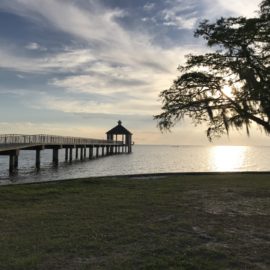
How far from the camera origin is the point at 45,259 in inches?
258

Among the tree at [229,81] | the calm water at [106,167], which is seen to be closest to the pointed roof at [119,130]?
the calm water at [106,167]

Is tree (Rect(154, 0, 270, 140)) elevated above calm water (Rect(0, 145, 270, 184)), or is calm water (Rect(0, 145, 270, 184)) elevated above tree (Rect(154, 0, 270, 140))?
tree (Rect(154, 0, 270, 140))

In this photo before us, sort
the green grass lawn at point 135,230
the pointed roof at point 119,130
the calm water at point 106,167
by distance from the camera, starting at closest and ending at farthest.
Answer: the green grass lawn at point 135,230 < the calm water at point 106,167 < the pointed roof at point 119,130

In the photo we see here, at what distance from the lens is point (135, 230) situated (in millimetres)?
8430

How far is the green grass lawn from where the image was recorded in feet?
21.3

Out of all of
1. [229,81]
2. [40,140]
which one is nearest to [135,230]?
[229,81]

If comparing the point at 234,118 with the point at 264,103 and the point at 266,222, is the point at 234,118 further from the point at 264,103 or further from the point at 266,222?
the point at 266,222

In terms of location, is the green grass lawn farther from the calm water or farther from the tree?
the calm water

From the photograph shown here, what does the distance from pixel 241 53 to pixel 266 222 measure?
6960mm

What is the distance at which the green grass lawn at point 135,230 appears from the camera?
6488 mm

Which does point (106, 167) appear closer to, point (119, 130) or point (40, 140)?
point (40, 140)

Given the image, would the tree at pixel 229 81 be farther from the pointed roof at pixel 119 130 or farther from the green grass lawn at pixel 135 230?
the pointed roof at pixel 119 130

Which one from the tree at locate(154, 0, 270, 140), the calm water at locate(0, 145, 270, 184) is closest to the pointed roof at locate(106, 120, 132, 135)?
the calm water at locate(0, 145, 270, 184)

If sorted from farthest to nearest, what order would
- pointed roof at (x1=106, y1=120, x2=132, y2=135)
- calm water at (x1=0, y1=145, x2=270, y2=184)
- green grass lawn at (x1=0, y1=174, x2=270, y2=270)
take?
pointed roof at (x1=106, y1=120, x2=132, y2=135) < calm water at (x1=0, y1=145, x2=270, y2=184) < green grass lawn at (x1=0, y1=174, x2=270, y2=270)
